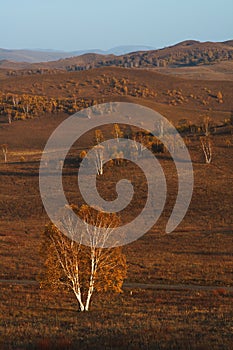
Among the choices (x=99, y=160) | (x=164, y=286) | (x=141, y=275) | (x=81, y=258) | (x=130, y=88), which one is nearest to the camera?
(x=81, y=258)

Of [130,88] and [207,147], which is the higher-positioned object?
[130,88]

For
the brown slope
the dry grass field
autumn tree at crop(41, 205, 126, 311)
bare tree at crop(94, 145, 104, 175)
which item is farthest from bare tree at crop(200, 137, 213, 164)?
the brown slope

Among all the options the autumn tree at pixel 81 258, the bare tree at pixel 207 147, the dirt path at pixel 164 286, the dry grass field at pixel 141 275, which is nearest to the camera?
the dry grass field at pixel 141 275

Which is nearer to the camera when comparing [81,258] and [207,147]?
[81,258]

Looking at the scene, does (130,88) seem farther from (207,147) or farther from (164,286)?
(164,286)

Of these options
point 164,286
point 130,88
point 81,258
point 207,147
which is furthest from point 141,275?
point 130,88

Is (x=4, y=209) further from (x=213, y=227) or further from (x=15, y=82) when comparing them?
(x=15, y=82)

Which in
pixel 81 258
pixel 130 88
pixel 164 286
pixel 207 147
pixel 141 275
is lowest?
pixel 141 275

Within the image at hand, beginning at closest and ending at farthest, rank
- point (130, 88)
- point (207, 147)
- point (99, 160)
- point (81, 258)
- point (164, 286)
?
1. point (81, 258)
2. point (164, 286)
3. point (99, 160)
4. point (207, 147)
5. point (130, 88)

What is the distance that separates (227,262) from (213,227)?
42.2 feet

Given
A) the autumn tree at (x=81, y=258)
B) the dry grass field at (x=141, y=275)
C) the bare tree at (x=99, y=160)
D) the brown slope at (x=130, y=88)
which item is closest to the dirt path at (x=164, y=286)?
the dry grass field at (x=141, y=275)

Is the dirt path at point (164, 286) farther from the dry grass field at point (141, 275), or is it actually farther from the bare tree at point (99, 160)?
the bare tree at point (99, 160)

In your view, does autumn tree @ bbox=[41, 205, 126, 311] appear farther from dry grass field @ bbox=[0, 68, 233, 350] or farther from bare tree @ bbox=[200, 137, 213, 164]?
bare tree @ bbox=[200, 137, 213, 164]

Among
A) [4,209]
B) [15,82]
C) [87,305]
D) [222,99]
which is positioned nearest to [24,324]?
[87,305]
